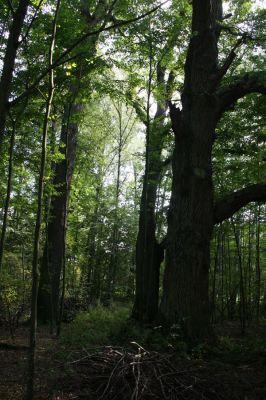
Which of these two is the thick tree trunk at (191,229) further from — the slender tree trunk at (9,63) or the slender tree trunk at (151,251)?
the slender tree trunk at (9,63)

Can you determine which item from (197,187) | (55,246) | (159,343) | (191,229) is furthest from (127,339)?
(55,246)

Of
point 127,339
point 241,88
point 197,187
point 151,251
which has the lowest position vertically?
point 127,339

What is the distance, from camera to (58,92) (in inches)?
286

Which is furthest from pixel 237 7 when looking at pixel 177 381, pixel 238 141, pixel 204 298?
pixel 177 381

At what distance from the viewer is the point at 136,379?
412 centimetres

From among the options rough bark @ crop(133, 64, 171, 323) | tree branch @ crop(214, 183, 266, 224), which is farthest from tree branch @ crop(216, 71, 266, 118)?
tree branch @ crop(214, 183, 266, 224)

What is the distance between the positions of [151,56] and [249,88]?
2.25m

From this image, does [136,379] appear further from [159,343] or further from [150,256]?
[150,256]

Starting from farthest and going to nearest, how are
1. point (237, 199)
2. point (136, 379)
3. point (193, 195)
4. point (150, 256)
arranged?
point (150, 256) < point (237, 199) < point (193, 195) < point (136, 379)

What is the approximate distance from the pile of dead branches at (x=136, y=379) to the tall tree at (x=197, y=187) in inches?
103

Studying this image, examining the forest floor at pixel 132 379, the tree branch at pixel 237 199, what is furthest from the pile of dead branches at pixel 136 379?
the tree branch at pixel 237 199

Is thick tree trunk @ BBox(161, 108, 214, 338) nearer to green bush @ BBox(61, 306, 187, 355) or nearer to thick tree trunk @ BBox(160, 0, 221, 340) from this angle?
thick tree trunk @ BBox(160, 0, 221, 340)

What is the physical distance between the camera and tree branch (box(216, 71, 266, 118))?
803 cm

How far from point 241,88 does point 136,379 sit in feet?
21.6
